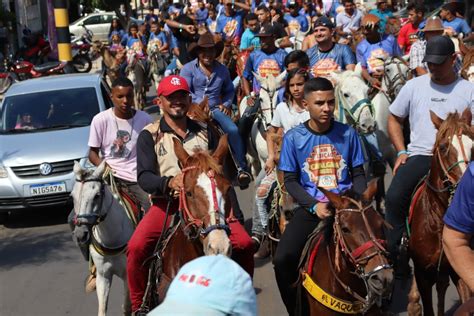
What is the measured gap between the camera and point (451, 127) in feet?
19.4

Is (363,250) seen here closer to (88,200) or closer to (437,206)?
(437,206)

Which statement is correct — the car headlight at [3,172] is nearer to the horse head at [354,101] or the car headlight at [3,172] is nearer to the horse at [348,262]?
the horse head at [354,101]

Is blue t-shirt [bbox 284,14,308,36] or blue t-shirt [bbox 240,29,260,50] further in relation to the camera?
blue t-shirt [bbox 284,14,308,36]

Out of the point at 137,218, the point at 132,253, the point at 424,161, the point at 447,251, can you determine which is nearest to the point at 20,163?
the point at 137,218

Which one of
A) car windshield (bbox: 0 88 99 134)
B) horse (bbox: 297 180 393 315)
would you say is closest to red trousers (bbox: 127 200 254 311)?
horse (bbox: 297 180 393 315)

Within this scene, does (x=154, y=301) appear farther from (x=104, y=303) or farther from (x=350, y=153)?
(x=350, y=153)

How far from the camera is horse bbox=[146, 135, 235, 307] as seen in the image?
5.11 metres

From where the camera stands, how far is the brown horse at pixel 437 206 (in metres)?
5.88

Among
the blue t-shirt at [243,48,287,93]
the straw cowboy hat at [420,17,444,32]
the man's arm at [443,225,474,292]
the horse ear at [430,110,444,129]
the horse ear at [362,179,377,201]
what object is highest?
the man's arm at [443,225,474,292]

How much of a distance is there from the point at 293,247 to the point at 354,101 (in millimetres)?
4232

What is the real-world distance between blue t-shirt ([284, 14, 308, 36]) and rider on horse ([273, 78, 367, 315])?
626 inches

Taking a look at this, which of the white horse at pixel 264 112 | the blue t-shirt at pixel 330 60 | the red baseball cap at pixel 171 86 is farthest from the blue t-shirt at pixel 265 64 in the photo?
the red baseball cap at pixel 171 86

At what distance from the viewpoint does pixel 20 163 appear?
11.8 metres

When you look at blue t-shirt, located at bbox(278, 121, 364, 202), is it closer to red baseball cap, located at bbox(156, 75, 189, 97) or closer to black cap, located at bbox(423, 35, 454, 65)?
red baseball cap, located at bbox(156, 75, 189, 97)
